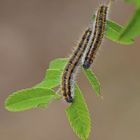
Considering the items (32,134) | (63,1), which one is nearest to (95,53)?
(32,134)

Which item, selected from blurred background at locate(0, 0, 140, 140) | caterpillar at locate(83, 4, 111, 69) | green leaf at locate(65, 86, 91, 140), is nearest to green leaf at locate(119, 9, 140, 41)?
caterpillar at locate(83, 4, 111, 69)

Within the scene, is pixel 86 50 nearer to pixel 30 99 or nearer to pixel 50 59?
pixel 30 99

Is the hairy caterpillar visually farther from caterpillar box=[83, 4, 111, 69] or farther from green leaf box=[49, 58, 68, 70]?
green leaf box=[49, 58, 68, 70]

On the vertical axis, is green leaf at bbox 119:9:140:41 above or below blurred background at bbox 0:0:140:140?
above

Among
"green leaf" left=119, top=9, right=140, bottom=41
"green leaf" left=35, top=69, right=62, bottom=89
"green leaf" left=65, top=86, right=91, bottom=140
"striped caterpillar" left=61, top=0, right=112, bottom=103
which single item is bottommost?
"green leaf" left=65, top=86, right=91, bottom=140

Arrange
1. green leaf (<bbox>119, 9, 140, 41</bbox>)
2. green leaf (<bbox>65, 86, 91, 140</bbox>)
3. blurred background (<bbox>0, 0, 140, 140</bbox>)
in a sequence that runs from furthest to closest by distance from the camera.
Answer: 1. blurred background (<bbox>0, 0, 140, 140</bbox>)
2. green leaf (<bbox>65, 86, 91, 140</bbox>)
3. green leaf (<bbox>119, 9, 140, 41</bbox>)

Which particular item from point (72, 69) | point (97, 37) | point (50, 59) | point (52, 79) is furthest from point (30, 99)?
point (50, 59)
